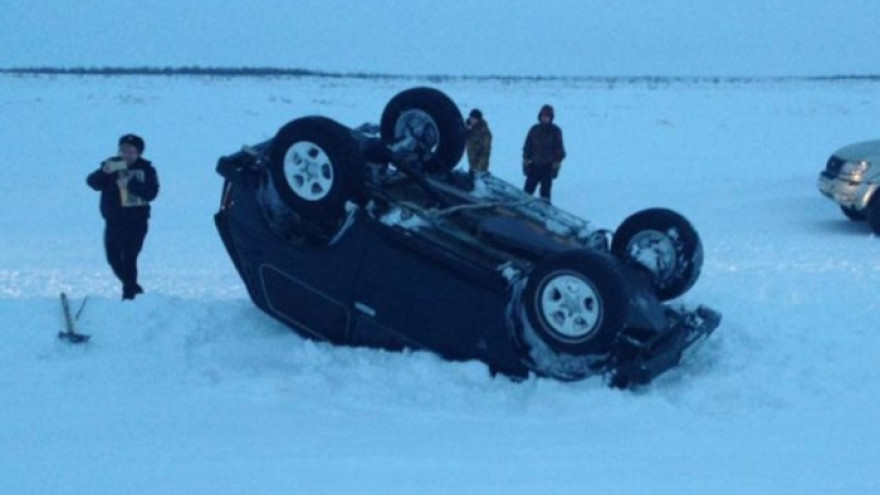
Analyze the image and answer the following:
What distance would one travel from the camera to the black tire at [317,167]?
18.1 feet

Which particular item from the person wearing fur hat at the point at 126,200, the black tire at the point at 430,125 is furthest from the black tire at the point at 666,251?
the person wearing fur hat at the point at 126,200

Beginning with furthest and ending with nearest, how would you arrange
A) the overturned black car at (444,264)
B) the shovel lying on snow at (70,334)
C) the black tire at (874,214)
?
the black tire at (874,214) < the shovel lying on snow at (70,334) < the overturned black car at (444,264)

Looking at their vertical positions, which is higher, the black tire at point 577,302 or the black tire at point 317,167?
the black tire at point 317,167

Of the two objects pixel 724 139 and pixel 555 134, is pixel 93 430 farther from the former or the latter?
pixel 724 139

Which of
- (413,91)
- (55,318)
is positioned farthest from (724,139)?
(55,318)

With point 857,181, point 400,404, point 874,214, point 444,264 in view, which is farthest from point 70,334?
point 857,181

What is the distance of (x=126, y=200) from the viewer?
7.80m

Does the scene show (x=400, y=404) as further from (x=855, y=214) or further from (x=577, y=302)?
(x=855, y=214)

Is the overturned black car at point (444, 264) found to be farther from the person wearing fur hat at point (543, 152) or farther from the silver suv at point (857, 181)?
the person wearing fur hat at point (543, 152)

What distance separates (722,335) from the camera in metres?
6.10

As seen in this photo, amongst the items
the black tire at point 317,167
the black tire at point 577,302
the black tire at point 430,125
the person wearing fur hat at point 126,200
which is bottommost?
the person wearing fur hat at point 126,200

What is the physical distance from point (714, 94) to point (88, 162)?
27.1 meters

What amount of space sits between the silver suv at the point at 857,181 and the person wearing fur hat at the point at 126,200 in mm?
7963

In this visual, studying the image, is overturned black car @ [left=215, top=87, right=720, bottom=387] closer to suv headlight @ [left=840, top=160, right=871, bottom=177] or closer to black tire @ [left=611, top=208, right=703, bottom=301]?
black tire @ [left=611, top=208, right=703, bottom=301]
